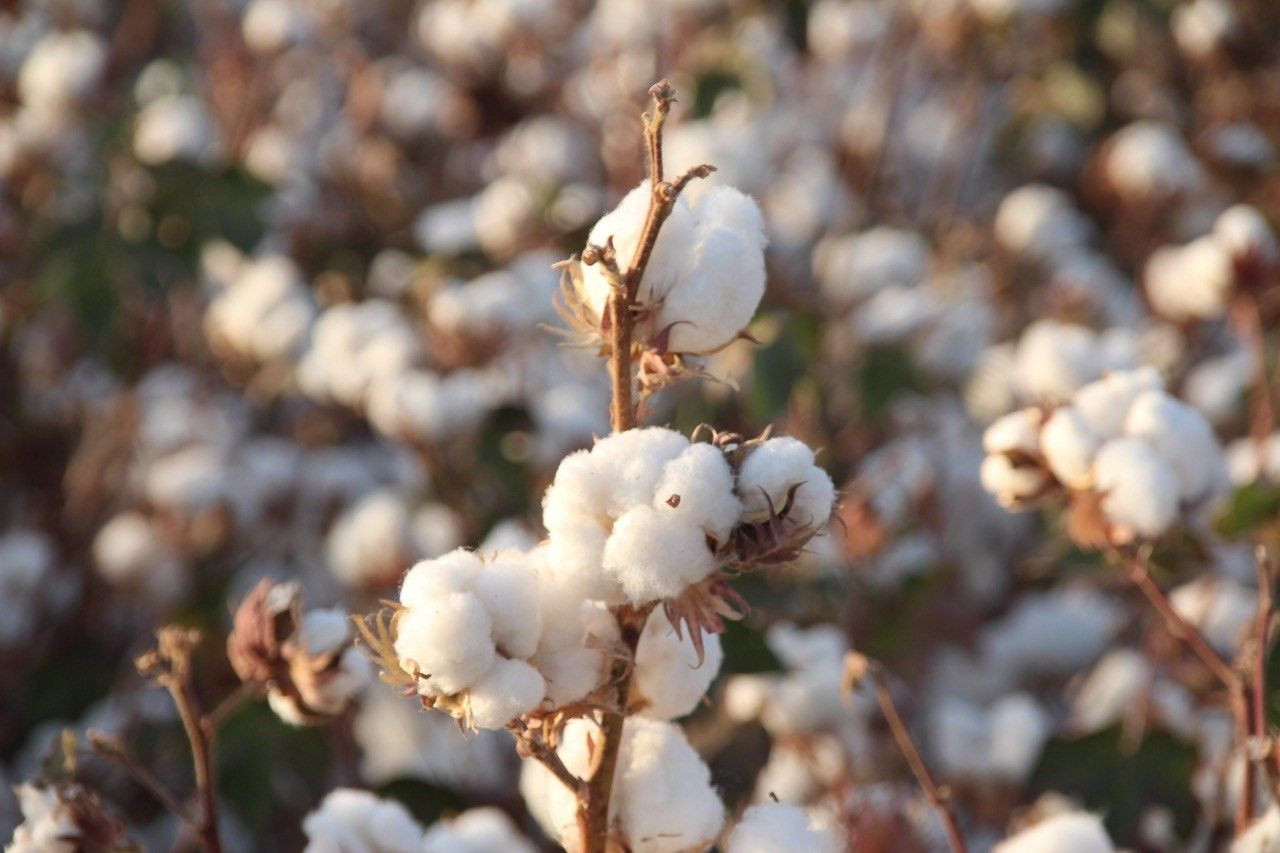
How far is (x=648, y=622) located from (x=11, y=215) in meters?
1.81

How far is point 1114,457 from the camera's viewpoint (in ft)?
3.10

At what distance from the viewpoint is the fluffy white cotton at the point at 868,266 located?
2203mm

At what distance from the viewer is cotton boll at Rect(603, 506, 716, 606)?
57cm

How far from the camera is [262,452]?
221cm

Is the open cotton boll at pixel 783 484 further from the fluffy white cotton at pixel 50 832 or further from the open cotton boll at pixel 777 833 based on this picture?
the fluffy white cotton at pixel 50 832

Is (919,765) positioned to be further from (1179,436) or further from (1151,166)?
(1151,166)

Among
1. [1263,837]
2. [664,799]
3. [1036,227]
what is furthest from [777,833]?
[1036,227]

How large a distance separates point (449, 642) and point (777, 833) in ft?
0.63

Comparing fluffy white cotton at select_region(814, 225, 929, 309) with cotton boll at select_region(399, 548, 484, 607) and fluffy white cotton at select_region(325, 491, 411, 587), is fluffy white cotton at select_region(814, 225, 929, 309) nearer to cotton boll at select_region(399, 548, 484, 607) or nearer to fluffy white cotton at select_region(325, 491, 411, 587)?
fluffy white cotton at select_region(325, 491, 411, 587)

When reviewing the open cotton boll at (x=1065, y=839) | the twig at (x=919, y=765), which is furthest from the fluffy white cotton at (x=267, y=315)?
the open cotton boll at (x=1065, y=839)

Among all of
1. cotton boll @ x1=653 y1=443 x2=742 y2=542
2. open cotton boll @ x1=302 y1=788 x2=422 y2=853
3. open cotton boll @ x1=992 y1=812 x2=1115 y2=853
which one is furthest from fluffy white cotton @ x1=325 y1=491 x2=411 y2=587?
cotton boll @ x1=653 y1=443 x2=742 y2=542

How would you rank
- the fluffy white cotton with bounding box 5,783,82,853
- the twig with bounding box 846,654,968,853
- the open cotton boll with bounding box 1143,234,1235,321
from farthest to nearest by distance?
1. the open cotton boll with bounding box 1143,234,1235,321
2. the twig with bounding box 846,654,968,853
3. the fluffy white cotton with bounding box 5,783,82,853

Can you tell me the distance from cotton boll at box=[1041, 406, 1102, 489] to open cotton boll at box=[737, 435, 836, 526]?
42 cm

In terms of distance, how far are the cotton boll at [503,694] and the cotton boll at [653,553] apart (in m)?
0.06
